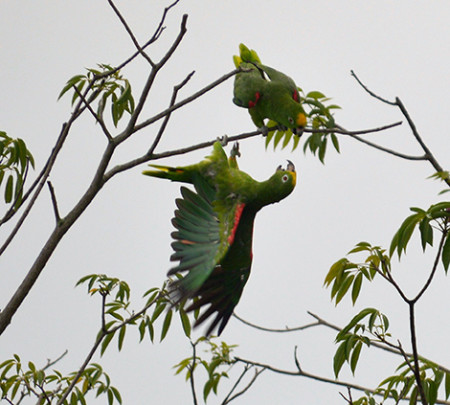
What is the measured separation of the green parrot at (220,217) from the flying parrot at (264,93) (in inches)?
34.9

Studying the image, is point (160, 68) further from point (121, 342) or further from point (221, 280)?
point (121, 342)

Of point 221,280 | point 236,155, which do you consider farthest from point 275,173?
point 221,280

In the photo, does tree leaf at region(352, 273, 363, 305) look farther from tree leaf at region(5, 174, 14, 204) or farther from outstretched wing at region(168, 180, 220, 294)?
tree leaf at region(5, 174, 14, 204)

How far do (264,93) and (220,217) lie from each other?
4.57 feet

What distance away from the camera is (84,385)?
12.0 feet

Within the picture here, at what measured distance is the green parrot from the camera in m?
2.59

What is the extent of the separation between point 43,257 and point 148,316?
118cm

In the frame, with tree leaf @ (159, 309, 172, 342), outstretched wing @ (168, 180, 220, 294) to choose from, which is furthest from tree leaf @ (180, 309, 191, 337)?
outstretched wing @ (168, 180, 220, 294)

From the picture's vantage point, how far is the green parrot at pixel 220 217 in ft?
8.50

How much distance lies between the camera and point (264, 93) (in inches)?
151

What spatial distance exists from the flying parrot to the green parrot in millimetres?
886

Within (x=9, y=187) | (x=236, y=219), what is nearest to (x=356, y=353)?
(x=236, y=219)

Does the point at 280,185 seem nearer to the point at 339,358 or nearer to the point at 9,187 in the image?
the point at 339,358

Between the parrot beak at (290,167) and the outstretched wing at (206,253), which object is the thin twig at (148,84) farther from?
the parrot beak at (290,167)
